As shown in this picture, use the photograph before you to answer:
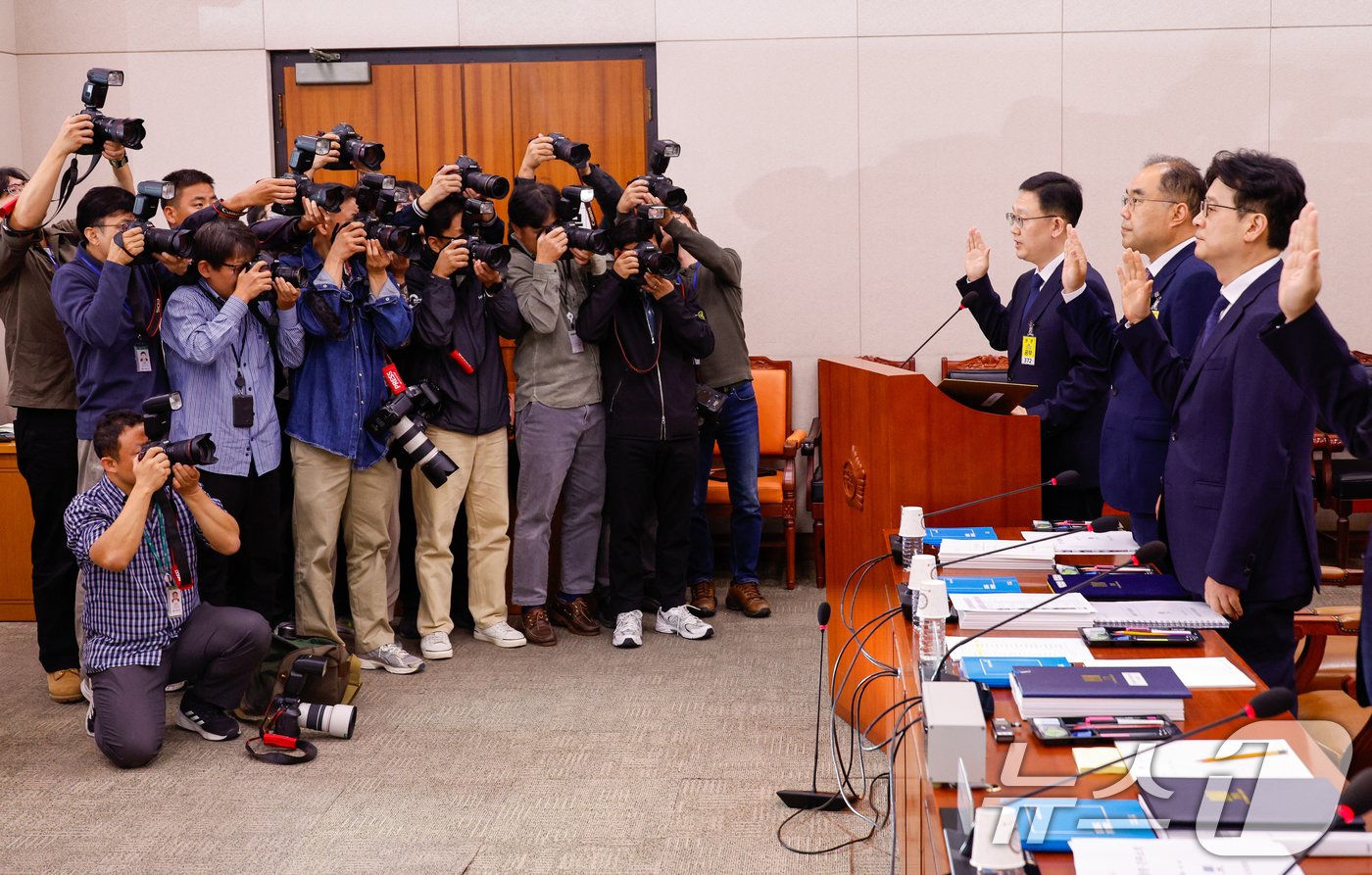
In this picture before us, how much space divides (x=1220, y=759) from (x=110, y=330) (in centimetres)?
313

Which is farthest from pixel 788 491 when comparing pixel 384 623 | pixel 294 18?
pixel 294 18

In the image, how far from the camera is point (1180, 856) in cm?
139

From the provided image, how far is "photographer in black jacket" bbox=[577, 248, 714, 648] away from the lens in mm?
4328

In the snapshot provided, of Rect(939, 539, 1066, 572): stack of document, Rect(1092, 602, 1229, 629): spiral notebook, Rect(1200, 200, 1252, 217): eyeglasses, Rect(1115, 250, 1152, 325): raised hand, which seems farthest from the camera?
Rect(1115, 250, 1152, 325): raised hand

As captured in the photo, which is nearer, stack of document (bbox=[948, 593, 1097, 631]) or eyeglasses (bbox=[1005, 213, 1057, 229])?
stack of document (bbox=[948, 593, 1097, 631])

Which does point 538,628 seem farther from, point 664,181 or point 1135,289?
point 1135,289

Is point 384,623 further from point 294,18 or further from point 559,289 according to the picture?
point 294,18

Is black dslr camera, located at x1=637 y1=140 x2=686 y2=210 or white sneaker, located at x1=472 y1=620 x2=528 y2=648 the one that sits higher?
black dslr camera, located at x1=637 y1=140 x2=686 y2=210

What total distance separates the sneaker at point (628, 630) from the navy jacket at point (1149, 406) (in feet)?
5.95

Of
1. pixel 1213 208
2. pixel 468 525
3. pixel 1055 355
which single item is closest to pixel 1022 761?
pixel 1213 208

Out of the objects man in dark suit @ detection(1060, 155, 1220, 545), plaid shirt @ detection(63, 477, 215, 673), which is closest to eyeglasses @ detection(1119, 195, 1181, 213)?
man in dark suit @ detection(1060, 155, 1220, 545)

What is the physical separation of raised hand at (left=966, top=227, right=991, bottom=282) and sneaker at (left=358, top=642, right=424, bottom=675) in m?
2.24

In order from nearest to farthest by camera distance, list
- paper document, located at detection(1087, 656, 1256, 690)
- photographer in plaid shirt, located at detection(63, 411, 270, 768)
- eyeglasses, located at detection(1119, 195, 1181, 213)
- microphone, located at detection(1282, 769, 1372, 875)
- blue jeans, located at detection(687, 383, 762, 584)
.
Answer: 1. microphone, located at detection(1282, 769, 1372, 875)
2. paper document, located at detection(1087, 656, 1256, 690)
3. eyeglasses, located at detection(1119, 195, 1181, 213)
4. photographer in plaid shirt, located at detection(63, 411, 270, 768)
5. blue jeans, located at detection(687, 383, 762, 584)

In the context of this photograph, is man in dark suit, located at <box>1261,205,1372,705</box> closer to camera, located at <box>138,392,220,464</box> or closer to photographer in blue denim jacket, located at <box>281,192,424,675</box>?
camera, located at <box>138,392,220,464</box>
